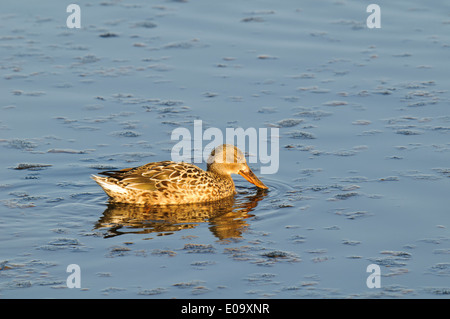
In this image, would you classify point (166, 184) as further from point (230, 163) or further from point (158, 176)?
point (230, 163)

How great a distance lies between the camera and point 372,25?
16.6 meters

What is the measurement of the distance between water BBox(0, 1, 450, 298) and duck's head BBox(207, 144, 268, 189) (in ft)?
0.89

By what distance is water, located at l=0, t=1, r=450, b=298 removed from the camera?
869cm

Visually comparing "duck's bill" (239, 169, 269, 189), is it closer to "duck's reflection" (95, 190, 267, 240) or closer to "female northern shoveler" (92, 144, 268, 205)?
"female northern shoveler" (92, 144, 268, 205)

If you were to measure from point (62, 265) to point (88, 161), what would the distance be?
326 centimetres

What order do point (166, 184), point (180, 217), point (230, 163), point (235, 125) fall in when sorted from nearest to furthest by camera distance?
point (180, 217), point (166, 184), point (230, 163), point (235, 125)

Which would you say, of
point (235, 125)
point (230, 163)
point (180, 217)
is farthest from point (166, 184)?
point (235, 125)

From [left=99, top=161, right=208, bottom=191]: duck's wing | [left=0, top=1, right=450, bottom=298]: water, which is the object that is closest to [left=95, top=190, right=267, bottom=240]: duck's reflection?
[left=0, top=1, right=450, bottom=298]: water

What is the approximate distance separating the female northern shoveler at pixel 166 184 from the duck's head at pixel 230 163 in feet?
0.35

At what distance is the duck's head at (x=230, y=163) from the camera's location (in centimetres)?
1162

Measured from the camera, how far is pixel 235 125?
12797 millimetres

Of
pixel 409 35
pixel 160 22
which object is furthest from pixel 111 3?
pixel 409 35

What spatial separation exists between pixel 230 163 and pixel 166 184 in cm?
105

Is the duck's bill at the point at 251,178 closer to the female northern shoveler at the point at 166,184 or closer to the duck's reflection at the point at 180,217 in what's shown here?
the female northern shoveler at the point at 166,184
